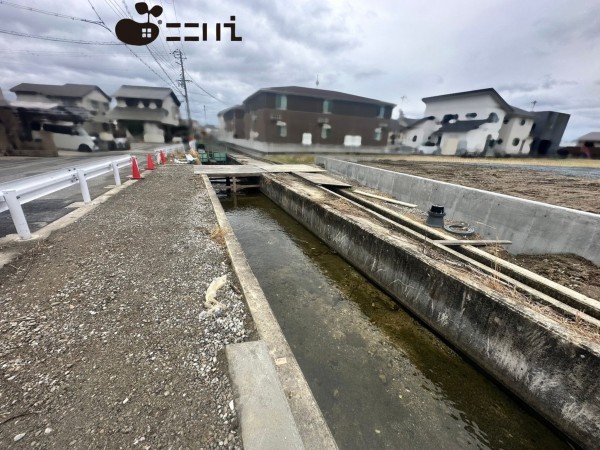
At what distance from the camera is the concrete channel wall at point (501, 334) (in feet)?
9.18

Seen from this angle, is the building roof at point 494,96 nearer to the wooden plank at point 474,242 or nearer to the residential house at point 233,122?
the residential house at point 233,122

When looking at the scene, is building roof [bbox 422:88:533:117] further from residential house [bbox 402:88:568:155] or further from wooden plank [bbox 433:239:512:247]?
wooden plank [bbox 433:239:512:247]

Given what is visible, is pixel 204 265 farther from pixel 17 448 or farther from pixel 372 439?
pixel 372 439

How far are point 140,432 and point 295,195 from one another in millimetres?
9188

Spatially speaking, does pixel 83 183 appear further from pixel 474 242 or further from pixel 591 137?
pixel 591 137

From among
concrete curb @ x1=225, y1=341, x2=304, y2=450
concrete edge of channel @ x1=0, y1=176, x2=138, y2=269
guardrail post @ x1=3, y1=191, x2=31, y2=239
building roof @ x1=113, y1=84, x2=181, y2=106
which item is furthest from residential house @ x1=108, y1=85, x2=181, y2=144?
concrete curb @ x1=225, y1=341, x2=304, y2=450

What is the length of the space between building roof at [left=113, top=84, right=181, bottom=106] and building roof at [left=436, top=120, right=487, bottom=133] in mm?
40944


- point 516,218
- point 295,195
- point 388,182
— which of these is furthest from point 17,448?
point 388,182

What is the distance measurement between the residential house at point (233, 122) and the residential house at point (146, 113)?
8.98 meters

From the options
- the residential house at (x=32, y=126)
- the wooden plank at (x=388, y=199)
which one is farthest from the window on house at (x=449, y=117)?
the residential house at (x=32, y=126)

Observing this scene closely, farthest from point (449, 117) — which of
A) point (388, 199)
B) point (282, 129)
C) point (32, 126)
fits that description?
point (32, 126)

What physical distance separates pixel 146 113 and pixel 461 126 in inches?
1696

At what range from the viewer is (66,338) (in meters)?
2.39

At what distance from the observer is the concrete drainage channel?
2.83 metres
